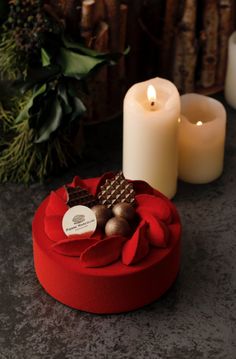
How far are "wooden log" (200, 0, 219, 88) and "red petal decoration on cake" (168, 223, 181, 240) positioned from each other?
0.48m

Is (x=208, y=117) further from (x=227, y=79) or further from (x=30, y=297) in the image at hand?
(x=30, y=297)

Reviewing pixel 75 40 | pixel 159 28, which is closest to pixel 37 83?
pixel 75 40

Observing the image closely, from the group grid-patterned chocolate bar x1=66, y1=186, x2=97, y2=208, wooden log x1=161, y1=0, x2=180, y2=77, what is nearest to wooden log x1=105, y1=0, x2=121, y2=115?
wooden log x1=161, y1=0, x2=180, y2=77

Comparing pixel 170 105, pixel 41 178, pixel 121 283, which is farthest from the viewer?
pixel 41 178

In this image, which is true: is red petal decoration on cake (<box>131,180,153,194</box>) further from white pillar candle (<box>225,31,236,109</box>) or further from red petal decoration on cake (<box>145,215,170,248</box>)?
white pillar candle (<box>225,31,236,109</box>)

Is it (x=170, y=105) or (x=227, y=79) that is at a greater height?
(x=170, y=105)

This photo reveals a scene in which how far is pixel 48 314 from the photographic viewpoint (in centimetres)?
106

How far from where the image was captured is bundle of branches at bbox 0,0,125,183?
1187 mm

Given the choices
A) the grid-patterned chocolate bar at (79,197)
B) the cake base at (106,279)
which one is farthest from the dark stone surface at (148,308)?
the grid-patterned chocolate bar at (79,197)

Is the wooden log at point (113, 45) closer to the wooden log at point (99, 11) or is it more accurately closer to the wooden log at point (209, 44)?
the wooden log at point (99, 11)

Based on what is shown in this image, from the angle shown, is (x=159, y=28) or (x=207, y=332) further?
(x=159, y=28)

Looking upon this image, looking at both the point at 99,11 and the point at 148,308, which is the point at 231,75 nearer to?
the point at 99,11

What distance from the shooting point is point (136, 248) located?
1009mm

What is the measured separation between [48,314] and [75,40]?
455 millimetres
